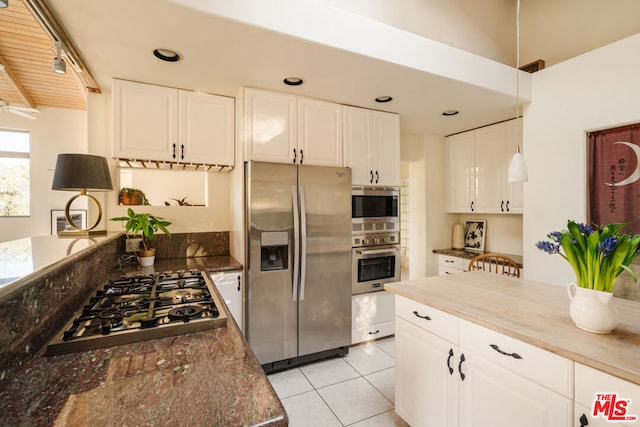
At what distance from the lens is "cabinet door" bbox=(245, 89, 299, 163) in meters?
2.48

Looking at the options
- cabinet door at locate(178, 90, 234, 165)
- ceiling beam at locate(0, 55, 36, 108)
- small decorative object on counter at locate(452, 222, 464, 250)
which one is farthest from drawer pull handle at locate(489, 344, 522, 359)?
ceiling beam at locate(0, 55, 36, 108)

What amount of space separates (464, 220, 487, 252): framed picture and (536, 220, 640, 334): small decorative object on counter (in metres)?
2.92

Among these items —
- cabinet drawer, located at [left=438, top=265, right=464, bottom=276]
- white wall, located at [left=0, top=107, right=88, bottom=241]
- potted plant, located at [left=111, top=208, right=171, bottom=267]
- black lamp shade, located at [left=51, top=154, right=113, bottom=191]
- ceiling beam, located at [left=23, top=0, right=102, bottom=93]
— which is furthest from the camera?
white wall, located at [left=0, top=107, right=88, bottom=241]

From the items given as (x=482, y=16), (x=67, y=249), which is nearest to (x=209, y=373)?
(x=67, y=249)

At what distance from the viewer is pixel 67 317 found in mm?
1148

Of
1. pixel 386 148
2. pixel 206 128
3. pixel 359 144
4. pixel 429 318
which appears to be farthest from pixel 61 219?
pixel 429 318

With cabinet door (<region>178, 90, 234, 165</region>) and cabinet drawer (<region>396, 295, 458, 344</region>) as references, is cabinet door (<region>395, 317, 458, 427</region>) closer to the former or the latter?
cabinet drawer (<region>396, 295, 458, 344</region>)

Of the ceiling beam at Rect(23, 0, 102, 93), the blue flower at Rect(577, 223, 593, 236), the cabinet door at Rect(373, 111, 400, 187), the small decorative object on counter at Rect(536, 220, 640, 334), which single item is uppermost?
the ceiling beam at Rect(23, 0, 102, 93)

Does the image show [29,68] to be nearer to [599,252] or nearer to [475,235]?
[599,252]

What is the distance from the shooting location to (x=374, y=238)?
3068 mm

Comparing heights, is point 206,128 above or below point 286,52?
below

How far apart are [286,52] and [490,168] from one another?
285 centimetres

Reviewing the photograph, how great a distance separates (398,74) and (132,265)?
105 inches

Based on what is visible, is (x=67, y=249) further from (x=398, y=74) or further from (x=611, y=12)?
(x=611, y=12)
